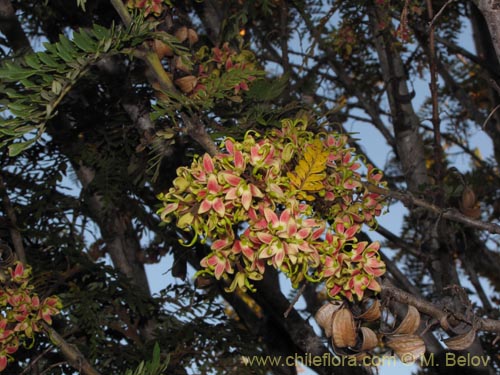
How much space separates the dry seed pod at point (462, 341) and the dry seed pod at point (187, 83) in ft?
2.31

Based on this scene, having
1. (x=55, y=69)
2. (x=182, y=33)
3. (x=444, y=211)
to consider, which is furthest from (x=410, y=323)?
(x=182, y=33)

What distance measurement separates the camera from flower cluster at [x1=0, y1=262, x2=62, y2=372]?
1524mm

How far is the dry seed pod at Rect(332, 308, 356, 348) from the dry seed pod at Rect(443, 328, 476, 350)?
0.16 meters

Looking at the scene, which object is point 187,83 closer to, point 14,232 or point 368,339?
point 368,339

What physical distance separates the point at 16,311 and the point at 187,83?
682 millimetres

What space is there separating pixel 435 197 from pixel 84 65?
1.12 m

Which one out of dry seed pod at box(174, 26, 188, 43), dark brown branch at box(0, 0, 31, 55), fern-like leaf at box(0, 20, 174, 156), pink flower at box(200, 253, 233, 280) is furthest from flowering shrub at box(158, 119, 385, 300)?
dark brown branch at box(0, 0, 31, 55)

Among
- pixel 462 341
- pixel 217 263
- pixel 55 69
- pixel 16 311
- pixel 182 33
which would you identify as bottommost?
pixel 462 341

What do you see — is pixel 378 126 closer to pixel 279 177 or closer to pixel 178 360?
pixel 178 360

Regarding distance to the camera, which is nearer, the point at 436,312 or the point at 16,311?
the point at 436,312

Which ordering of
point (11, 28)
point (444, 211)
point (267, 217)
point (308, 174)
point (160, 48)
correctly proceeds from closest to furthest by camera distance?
point (267, 217) → point (308, 174) → point (160, 48) → point (444, 211) → point (11, 28)

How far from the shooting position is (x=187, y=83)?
135 cm

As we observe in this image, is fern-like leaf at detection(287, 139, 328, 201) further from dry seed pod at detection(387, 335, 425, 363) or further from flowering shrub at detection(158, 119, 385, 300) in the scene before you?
dry seed pod at detection(387, 335, 425, 363)

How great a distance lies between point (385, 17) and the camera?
2309 mm
